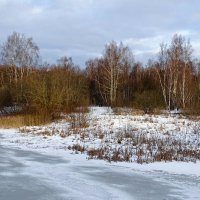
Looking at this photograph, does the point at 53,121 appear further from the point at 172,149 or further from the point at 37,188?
the point at 37,188

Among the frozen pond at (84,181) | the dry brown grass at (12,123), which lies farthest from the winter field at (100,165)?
the dry brown grass at (12,123)

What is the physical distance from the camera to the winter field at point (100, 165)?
7922 mm

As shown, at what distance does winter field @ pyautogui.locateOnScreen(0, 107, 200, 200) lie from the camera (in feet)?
26.0

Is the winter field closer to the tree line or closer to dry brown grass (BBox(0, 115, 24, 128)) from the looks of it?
dry brown grass (BBox(0, 115, 24, 128))

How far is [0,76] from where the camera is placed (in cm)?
5512

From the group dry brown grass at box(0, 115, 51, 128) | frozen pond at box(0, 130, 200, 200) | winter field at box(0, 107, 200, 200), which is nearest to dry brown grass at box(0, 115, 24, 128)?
dry brown grass at box(0, 115, 51, 128)

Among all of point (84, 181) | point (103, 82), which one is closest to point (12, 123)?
point (84, 181)

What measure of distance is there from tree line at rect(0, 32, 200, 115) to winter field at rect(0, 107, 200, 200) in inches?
473

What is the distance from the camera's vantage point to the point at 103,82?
178 ft

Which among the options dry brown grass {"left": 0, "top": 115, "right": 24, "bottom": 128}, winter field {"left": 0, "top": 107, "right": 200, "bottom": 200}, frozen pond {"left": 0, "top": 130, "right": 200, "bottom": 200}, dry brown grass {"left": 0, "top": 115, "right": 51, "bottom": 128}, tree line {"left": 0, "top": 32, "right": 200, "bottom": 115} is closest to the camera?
frozen pond {"left": 0, "top": 130, "right": 200, "bottom": 200}

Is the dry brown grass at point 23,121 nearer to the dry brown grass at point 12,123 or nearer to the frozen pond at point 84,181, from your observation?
the dry brown grass at point 12,123

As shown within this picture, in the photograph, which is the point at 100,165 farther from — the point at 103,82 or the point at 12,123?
the point at 103,82

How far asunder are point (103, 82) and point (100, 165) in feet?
141

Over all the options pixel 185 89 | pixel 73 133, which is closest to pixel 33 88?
pixel 73 133
